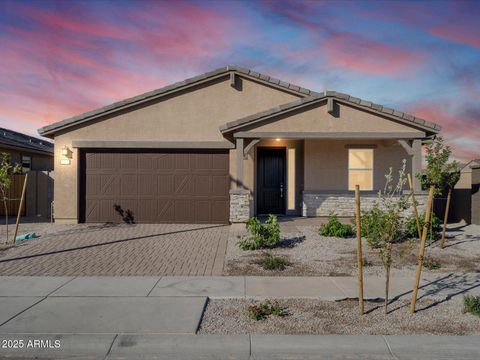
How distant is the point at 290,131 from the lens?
12852 mm

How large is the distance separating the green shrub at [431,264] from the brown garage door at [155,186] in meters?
7.29

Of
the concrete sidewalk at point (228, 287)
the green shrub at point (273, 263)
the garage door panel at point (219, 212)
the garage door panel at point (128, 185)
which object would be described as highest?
the garage door panel at point (128, 185)

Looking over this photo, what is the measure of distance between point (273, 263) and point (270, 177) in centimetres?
795

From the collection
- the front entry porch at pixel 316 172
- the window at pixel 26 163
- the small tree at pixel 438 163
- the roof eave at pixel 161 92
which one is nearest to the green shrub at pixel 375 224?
the small tree at pixel 438 163

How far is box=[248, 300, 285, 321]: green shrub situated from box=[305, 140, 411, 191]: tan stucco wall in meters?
9.96

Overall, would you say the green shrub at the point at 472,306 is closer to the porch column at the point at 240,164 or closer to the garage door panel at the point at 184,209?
the porch column at the point at 240,164

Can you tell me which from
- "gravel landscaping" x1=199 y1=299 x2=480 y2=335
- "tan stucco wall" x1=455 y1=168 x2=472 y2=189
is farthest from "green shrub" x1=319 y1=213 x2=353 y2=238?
"tan stucco wall" x1=455 y1=168 x2=472 y2=189

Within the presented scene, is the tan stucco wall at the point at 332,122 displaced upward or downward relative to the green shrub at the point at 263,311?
upward

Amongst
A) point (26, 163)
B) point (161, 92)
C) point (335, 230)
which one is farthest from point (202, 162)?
point (26, 163)

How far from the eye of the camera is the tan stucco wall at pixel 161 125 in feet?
45.9

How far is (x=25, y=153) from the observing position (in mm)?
21844

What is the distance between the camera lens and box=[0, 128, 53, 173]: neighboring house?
19594 mm

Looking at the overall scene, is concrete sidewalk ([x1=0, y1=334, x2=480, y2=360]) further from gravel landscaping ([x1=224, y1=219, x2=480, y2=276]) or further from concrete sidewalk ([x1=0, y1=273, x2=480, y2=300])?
gravel landscaping ([x1=224, y1=219, x2=480, y2=276])

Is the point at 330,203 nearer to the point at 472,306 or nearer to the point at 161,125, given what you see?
the point at 161,125
